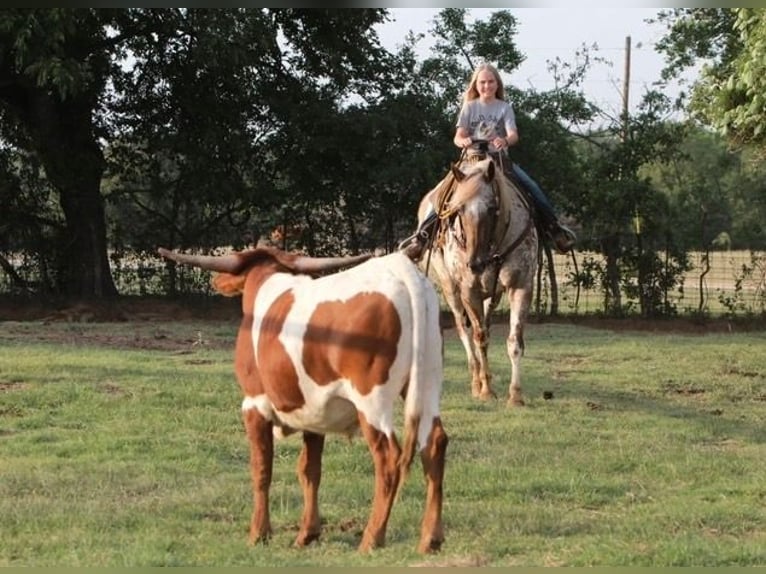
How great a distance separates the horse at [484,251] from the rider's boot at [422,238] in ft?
0.27

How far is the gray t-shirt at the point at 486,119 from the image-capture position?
36.4ft

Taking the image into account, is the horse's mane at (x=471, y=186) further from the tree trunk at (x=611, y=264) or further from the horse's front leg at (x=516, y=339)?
the tree trunk at (x=611, y=264)

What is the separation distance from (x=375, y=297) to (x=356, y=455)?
273cm

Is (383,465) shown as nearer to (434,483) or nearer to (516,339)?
(434,483)

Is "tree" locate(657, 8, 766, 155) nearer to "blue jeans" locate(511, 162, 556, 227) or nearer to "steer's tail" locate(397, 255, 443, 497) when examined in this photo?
"blue jeans" locate(511, 162, 556, 227)

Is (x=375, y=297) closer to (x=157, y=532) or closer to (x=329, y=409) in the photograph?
(x=329, y=409)


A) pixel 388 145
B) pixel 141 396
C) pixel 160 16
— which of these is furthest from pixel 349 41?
pixel 141 396

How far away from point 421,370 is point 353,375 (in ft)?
1.06

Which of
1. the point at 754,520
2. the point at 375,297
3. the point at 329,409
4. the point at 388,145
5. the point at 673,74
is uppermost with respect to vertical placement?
the point at 673,74

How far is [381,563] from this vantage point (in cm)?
516

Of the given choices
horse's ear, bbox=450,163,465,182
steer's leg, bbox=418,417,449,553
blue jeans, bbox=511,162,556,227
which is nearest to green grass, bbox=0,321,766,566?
steer's leg, bbox=418,417,449,553

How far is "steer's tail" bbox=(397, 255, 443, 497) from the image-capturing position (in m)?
5.38

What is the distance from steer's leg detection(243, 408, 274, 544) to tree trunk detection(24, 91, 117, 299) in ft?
52.0

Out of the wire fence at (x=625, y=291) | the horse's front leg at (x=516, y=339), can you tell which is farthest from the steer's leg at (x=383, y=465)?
the wire fence at (x=625, y=291)
